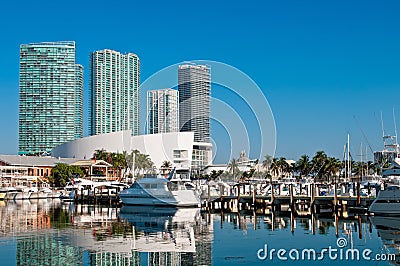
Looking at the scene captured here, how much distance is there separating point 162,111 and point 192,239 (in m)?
49.9

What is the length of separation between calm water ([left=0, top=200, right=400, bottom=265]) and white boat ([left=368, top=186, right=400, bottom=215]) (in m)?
1.20

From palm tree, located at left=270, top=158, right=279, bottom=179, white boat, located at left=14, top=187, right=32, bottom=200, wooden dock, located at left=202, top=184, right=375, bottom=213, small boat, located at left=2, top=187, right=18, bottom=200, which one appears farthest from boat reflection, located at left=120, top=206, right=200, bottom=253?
palm tree, located at left=270, top=158, right=279, bottom=179

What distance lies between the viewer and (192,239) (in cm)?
3684

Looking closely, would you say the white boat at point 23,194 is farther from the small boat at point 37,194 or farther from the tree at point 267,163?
the tree at point 267,163

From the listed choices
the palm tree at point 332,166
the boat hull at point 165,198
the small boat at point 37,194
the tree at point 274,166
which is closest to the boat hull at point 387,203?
the boat hull at point 165,198

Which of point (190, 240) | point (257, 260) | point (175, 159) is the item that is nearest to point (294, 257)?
point (257, 260)

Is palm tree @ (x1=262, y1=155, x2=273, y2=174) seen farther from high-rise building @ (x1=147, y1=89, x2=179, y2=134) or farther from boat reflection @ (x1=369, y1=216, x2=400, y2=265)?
boat reflection @ (x1=369, y1=216, x2=400, y2=265)

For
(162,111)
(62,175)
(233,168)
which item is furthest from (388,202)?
(62,175)

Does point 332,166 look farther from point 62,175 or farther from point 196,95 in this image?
point 62,175

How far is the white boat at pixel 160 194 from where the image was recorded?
6538 cm

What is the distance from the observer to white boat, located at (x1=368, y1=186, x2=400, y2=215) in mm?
48031

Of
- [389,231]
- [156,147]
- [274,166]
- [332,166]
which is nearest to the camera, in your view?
[389,231]

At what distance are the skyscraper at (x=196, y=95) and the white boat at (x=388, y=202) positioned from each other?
2832cm

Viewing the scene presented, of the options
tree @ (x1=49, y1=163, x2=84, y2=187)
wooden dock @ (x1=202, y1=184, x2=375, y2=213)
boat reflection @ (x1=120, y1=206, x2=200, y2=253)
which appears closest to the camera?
boat reflection @ (x1=120, y1=206, x2=200, y2=253)
